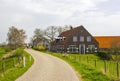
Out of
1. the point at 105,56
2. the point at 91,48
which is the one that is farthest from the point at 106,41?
the point at 105,56

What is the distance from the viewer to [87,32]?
7400 cm

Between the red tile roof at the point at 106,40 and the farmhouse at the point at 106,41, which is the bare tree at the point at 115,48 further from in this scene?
the red tile roof at the point at 106,40

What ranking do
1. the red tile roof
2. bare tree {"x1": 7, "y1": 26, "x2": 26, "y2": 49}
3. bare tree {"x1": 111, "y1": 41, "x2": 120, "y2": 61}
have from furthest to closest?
bare tree {"x1": 7, "y1": 26, "x2": 26, "y2": 49} < the red tile roof < bare tree {"x1": 111, "y1": 41, "x2": 120, "y2": 61}

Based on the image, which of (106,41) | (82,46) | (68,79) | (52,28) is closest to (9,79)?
(68,79)

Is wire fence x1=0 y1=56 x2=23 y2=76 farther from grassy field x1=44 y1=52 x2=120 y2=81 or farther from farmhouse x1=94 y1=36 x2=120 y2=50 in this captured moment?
farmhouse x1=94 y1=36 x2=120 y2=50

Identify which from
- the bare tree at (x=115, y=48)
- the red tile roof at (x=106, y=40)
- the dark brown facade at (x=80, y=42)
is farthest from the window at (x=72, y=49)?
the bare tree at (x=115, y=48)

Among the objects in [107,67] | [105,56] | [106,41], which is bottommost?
[107,67]

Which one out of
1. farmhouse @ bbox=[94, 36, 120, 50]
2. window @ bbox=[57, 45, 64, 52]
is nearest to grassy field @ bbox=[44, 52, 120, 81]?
window @ bbox=[57, 45, 64, 52]

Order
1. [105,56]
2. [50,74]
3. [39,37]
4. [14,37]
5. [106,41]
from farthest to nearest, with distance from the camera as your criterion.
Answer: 1. [39,37]
2. [14,37]
3. [106,41]
4. [105,56]
5. [50,74]

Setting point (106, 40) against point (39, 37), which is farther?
point (39, 37)

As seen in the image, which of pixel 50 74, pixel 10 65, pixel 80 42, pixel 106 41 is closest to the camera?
pixel 50 74

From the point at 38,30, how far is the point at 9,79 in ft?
326

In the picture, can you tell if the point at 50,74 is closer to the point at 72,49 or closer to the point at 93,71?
the point at 93,71

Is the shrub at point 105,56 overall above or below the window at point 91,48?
below
